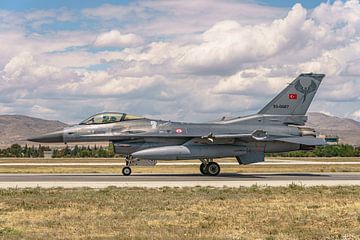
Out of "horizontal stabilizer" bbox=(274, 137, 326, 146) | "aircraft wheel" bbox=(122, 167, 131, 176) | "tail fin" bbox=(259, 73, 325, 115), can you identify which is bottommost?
"aircraft wheel" bbox=(122, 167, 131, 176)

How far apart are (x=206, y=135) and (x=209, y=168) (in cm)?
197

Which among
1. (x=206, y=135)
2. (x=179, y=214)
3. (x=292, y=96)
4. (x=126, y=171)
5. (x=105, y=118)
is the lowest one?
(x=179, y=214)

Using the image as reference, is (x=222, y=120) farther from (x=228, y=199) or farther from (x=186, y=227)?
(x=186, y=227)

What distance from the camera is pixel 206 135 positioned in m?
28.4

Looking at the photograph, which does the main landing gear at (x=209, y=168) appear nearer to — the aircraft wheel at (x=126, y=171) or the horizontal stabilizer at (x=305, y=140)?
the horizontal stabilizer at (x=305, y=140)

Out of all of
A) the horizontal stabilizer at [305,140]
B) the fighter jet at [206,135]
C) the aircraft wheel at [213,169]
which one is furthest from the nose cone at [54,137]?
the horizontal stabilizer at [305,140]

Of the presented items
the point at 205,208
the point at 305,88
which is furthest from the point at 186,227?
the point at 305,88

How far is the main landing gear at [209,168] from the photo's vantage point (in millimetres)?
29062

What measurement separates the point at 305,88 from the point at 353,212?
58.1 ft

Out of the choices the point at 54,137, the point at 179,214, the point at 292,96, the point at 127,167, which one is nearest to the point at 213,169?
the point at 127,167

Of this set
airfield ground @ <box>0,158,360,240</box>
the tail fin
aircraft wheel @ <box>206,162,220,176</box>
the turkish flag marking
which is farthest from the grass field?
the turkish flag marking

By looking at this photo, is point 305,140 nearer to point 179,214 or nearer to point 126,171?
point 126,171

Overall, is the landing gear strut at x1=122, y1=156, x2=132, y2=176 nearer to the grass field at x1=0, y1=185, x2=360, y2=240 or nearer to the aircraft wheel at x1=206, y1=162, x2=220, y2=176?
the aircraft wheel at x1=206, y1=162, x2=220, y2=176

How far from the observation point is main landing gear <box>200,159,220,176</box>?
29.1 m
